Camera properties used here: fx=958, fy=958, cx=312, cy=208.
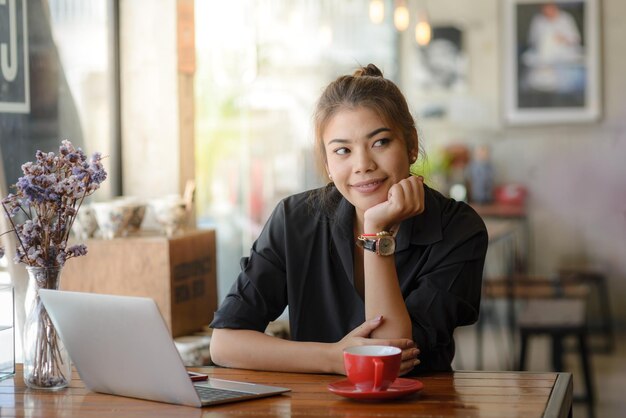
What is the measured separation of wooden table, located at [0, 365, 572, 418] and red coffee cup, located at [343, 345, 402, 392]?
0.10 ft

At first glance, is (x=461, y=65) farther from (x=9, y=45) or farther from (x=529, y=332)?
(x=9, y=45)

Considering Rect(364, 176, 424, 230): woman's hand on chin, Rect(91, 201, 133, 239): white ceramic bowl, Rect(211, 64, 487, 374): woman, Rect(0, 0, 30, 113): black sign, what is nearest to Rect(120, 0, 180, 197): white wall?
Rect(91, 201, 133, 239): white ceramic bowl

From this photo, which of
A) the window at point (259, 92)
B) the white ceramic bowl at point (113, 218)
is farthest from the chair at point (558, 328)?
the white ceramic bowl at point (113, 218)

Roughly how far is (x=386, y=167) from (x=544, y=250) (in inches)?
218

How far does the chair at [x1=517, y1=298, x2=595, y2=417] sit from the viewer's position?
14.1 ft

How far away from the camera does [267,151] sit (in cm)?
550

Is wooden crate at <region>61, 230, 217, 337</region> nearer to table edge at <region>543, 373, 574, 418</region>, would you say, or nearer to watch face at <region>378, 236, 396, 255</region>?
watch face at <region>378, 236, 396, 255</region>

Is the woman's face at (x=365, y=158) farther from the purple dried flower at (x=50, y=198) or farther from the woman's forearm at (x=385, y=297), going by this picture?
the purple dried flower at (x=50, y=198)

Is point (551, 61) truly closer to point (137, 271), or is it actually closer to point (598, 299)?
point (598, 299)

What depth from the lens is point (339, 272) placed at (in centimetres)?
213

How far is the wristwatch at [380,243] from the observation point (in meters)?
1.90

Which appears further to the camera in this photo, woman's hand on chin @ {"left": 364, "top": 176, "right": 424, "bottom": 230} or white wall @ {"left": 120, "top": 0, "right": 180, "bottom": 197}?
white wall @ {"left": 120, "top": 0, "right": 180, "bottom": 197}

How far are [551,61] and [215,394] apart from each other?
19.7 feet

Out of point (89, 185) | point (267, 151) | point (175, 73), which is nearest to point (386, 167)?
point (89, 185)
